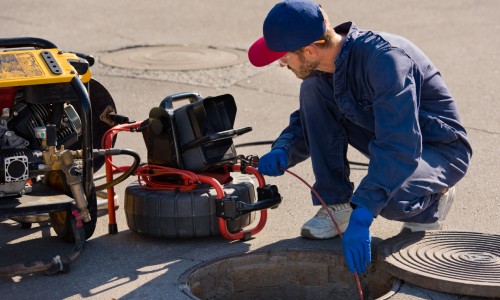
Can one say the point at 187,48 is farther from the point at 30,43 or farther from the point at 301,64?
the point at 301,64

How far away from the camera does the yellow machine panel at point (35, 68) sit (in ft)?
13.9

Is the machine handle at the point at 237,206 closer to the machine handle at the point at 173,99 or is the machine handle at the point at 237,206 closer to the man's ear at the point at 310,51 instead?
the machine handle at the point at 173,99

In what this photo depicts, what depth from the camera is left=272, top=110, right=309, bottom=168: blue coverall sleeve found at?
489 centimetres

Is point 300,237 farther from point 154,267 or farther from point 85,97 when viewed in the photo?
point 85,97

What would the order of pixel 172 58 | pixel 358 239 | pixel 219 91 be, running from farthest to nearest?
pixel 172 58
pixel 219 91
pixel 358 239

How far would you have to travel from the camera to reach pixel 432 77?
450 cm

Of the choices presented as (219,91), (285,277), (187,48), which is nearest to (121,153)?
(285,277)

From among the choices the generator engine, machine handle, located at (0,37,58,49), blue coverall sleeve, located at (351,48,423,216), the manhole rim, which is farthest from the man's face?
the manhole rim

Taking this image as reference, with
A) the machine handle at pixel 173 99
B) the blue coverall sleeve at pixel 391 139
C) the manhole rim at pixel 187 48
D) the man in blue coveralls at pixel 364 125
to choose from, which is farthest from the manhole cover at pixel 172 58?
the blue coverall sleeve at pixel 391 139

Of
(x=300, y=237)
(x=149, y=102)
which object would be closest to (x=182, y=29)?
(x=149, y=102)

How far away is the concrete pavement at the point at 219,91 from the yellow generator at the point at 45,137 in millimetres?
244

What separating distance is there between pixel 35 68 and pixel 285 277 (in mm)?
1551

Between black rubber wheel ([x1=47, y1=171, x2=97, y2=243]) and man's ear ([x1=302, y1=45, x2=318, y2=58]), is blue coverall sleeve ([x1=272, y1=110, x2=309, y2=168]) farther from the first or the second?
black rubber wheel ([x1=47, y1=171, x2=97, y2=243])

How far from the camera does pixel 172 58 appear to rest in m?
8.69
